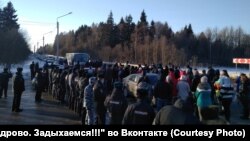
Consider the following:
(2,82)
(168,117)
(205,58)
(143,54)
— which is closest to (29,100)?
(2,82)

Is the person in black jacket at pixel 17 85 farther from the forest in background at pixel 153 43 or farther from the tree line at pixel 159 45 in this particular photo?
the tree line at pixel 159 45

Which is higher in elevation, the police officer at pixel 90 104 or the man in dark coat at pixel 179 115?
the man in dark coat at pixel 179 115

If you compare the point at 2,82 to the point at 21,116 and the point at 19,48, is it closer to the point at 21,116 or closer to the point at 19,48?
the point at 21,116

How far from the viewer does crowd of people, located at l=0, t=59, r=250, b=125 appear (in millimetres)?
6891

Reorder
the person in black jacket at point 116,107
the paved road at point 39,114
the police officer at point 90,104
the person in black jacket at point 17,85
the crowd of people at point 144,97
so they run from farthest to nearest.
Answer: the person in black jacket at point 17,85 → the paved road at point 39,114 → the police officer at point 90,104 → the person in black jacket at point 116,107 → the crowd of people at point 144,97

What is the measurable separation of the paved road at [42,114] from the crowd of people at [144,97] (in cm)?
40

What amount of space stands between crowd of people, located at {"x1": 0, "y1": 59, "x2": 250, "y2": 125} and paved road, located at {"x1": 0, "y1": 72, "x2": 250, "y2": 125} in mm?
404

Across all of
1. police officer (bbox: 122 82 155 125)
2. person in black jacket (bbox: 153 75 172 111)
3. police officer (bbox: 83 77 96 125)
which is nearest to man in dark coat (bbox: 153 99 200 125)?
police officer (bbox: 122 82 155 125)

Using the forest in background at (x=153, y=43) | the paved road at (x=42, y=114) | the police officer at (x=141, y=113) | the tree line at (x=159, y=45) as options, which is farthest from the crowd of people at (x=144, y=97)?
the tree line at (x=159, y=45)

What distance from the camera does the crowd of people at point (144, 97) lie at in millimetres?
6891

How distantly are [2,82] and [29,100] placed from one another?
189 cm

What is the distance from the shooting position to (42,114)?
17.4 meters

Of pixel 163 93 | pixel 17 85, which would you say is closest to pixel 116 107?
pixel 163 93

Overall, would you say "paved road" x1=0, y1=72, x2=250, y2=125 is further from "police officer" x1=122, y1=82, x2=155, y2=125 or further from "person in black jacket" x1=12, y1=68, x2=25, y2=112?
"police officer" x1=122, y1=82, x2=155, y2=125
